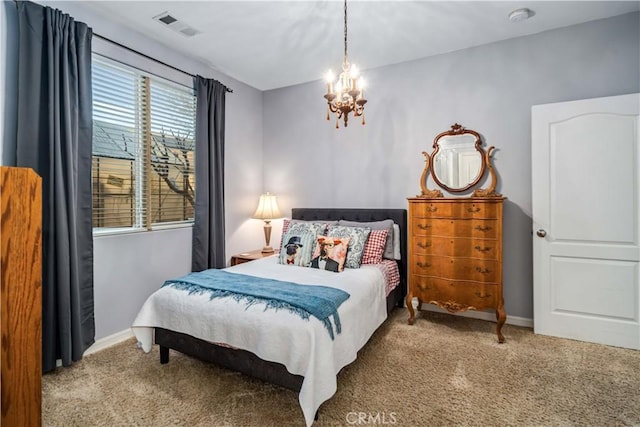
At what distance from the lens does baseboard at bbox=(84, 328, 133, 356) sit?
103 inches

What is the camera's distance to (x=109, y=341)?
2.72 metres

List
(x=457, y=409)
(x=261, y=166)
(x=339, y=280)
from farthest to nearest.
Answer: (x=261, y=166) → (x=339, y=280) → (x=457, y=409)

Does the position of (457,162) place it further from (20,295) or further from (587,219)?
(20,295)

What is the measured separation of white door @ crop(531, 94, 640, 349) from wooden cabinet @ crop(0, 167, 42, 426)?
3348 mm

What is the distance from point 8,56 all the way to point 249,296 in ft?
7.29

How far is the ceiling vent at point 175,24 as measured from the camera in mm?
2650

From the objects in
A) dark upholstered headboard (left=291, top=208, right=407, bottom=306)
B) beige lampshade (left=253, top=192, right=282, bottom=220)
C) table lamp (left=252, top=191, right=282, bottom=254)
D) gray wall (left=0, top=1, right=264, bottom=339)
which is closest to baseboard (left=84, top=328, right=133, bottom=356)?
gray wall (left=0, top=1, right=264, bottom=339)

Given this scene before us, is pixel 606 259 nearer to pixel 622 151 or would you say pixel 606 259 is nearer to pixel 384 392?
pixel 622 151

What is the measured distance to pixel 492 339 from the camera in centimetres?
277

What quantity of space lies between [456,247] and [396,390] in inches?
53.9

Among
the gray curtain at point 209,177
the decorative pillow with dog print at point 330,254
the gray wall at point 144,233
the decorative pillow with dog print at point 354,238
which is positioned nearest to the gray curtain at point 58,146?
the gray wall at point 144,233

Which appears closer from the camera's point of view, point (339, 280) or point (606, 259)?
point (339, 280)

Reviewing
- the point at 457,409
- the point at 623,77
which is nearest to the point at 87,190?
the point at 457,409

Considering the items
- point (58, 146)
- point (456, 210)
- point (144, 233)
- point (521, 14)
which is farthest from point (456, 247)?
point (58, 146)
